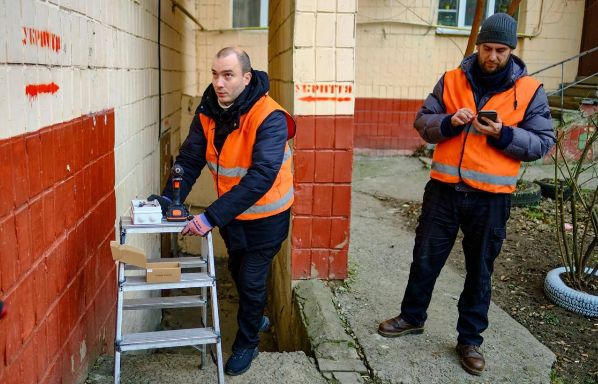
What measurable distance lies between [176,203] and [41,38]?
1.03 m

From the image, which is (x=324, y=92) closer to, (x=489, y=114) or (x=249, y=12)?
(x=489, y=114)

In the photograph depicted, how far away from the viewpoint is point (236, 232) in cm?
315

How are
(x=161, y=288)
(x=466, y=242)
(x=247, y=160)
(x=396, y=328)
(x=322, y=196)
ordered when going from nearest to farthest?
(x=161, y=288) → (x=247, y=160) → (x=466, y=242) → (x=396, y=328) → (x=322, y=196)

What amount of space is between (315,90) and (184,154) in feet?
4.02

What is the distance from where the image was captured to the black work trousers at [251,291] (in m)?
3.20

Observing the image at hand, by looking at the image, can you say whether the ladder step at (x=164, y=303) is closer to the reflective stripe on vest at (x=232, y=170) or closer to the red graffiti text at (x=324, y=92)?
the reflective stripe on vest at (x=232, y=170)

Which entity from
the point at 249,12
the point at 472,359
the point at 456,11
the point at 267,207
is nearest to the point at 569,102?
the point at 456,11

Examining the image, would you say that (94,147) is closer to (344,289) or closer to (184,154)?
(184,154)

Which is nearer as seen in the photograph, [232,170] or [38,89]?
[38,89]

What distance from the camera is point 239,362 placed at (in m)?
3.16

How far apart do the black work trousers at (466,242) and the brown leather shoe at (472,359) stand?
4cm

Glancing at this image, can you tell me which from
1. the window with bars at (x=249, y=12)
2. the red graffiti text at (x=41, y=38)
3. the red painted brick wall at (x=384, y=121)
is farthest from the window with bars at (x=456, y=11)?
the red graffiti text at (x=41, y=38)

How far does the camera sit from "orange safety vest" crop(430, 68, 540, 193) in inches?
118

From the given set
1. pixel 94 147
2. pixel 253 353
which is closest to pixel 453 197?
pixel 253 353
